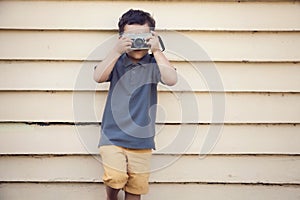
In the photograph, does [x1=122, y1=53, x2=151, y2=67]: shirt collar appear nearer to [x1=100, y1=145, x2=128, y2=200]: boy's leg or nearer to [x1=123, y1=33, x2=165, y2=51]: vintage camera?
[x1=123, y1=33, x2=165, y2=51]: vintage camera

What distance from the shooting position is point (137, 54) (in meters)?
1.95

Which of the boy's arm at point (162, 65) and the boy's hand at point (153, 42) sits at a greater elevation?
the boy's hand at point (153, 42)

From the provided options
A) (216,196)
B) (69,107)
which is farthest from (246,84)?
(69,107)

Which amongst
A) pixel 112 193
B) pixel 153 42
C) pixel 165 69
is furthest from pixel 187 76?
pixel 112 193

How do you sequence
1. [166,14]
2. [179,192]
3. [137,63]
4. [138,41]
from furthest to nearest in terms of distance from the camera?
1. [179,192]
2. [166,14]
3. [137,63]
4. [138,41]

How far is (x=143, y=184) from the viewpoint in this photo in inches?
77.9

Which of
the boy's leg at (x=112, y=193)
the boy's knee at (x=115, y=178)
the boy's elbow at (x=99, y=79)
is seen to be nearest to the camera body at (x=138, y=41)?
the boy's elbow at (x=99, y=79)

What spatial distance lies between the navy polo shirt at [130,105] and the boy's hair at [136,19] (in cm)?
15

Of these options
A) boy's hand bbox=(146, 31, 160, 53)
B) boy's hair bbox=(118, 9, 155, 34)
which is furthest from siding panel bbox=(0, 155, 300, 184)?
boy's hair bbox=(118, 9, 155, 34)

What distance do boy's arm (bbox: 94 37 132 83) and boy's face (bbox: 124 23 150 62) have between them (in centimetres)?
6

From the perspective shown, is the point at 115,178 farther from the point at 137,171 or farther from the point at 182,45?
the point at 182,45

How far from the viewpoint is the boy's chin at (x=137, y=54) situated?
6.37 ft

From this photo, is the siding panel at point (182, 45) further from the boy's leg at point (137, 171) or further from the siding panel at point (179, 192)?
the siding panel at point (179, 192)

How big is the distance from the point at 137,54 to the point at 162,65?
0.14m
